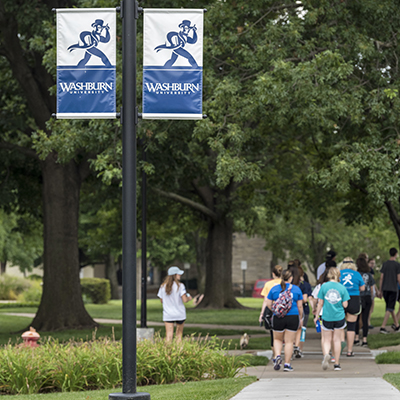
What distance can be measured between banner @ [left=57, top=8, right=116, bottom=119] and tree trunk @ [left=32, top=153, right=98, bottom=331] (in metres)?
12.5

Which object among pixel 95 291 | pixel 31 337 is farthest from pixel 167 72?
pixel 95 291

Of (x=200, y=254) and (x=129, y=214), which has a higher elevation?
(x=129, y=214)

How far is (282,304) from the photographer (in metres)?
11.1

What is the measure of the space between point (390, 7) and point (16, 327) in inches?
583

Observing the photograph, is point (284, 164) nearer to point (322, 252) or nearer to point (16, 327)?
point (16, 327)

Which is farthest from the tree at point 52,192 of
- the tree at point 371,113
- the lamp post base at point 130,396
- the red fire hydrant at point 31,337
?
the lamp post base at point 130,396

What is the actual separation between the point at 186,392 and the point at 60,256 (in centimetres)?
1177

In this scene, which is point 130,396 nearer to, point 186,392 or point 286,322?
point 186,392

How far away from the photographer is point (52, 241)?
19.9 m

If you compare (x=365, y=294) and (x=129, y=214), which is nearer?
(x=129, y=214)

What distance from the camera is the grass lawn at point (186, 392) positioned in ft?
27.3

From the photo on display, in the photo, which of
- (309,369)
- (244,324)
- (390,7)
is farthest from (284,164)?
(309,369)

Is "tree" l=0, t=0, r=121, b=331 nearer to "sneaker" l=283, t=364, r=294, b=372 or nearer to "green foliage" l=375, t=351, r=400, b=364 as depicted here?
"sneaker" l=283, t=364, r=294, b=372

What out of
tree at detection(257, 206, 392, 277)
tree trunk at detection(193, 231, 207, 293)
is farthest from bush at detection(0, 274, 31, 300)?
tree at detection(257, 206, 392, 277)
